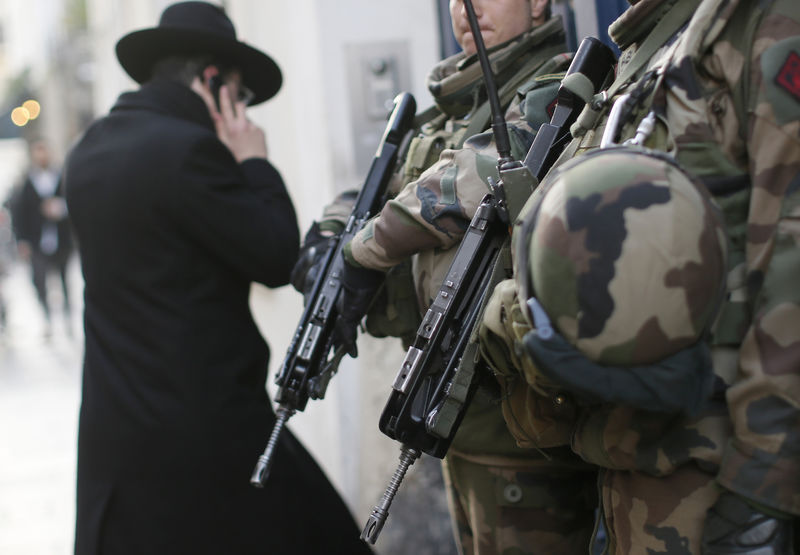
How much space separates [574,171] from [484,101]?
0.78 m

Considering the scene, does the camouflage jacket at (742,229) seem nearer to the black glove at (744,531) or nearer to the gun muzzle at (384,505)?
the black glove at (744,531)

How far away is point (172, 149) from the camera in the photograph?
2404 millimetres

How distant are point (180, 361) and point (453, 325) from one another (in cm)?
108

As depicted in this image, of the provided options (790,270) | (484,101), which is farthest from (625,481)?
(484,101)

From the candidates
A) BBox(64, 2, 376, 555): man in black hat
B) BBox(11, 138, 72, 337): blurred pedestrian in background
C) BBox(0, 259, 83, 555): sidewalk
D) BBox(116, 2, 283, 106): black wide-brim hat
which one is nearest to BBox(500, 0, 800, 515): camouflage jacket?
BBox(64, 2, 376, 555): man in black hat

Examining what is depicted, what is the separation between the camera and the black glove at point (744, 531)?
1169 millimetres

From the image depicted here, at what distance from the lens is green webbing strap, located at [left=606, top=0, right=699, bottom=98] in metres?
1.38

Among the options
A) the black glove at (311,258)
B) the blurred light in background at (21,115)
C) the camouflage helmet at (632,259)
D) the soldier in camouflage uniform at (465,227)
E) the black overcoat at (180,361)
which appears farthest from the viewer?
the blurred light in background at (21,115)

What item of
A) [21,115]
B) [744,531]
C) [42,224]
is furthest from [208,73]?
[21,115]

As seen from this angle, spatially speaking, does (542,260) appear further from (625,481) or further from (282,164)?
(282,164)

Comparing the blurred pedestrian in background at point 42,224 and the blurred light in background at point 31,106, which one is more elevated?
the blurred pedestrian in background at point 42,224

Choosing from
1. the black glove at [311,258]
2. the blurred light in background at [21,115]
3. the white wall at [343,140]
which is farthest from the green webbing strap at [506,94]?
the blurred light in background at [21,115]

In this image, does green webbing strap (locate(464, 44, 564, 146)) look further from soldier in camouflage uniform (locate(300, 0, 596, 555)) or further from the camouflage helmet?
the camouflage helmet

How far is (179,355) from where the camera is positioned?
2439mm
